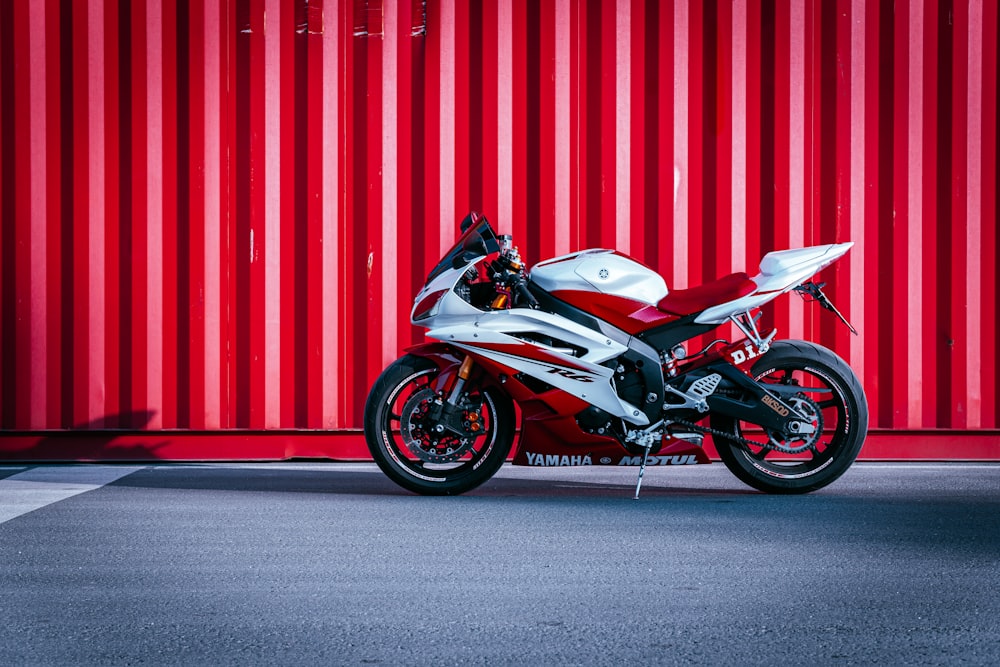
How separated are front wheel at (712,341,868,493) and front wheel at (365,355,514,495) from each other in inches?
39.3

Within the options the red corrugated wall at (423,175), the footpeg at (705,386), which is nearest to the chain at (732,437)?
the footpeg at (705,386)

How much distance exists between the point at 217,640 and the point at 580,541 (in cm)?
159

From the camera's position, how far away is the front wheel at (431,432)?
5004 millimetres

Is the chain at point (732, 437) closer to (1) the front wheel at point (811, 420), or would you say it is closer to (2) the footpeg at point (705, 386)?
(1) the front wheel at point (811, 420)

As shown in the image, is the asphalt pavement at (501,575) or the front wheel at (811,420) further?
the front wheel at (811,420)

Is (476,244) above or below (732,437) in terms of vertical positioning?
above

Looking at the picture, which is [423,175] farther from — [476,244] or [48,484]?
[48,484]

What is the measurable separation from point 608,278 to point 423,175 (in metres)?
2.12

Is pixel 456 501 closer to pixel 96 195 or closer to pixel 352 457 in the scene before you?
pixel 352 457

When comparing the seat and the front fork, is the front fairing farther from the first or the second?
the seat

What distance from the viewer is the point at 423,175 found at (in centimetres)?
675

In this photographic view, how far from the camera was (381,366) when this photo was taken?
6.71 metres

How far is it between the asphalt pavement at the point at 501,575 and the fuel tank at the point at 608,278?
93cm

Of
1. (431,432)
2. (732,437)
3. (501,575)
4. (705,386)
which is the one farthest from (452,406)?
(501,575)
